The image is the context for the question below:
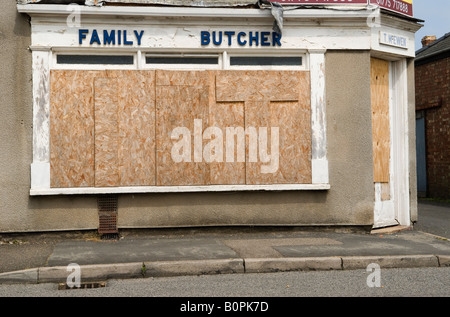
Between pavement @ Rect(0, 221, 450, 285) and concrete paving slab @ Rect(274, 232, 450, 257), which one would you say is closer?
pavement @ Rect(0, 221, 450, 285)

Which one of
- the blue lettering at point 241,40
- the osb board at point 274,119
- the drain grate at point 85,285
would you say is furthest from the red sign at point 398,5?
the drain grate at point 85,285

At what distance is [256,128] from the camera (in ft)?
30.9

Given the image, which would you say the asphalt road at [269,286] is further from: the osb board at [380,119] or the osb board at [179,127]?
the osb board at [380,119]

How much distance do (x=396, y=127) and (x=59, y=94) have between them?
6.32 meters

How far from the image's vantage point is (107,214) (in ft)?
29.8

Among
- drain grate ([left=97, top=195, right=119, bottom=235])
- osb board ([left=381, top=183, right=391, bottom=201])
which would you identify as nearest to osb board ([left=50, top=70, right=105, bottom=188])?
drain grate ([left=97, top=195, right=119, bottom=235])

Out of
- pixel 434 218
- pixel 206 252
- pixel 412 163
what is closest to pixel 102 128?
pixel 206 252

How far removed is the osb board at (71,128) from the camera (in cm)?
897

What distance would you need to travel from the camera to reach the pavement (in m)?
6.82

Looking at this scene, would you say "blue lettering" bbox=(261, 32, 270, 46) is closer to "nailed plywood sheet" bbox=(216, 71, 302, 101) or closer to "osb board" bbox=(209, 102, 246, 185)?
"nailed plywood sheet" bbox=(216, 71, 302, 101)

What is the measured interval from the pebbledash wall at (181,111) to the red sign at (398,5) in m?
0.17

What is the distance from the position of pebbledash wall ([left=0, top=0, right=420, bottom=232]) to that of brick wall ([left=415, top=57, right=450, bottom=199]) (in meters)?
7.79

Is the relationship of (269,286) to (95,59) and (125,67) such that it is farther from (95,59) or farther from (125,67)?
(95,59)

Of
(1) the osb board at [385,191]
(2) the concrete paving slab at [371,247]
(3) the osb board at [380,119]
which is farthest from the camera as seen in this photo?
(1) the osb board at [385,191]
